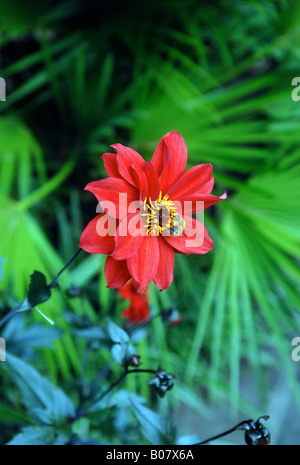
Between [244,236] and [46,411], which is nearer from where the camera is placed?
[46,411]

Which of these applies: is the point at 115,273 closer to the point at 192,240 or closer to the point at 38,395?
the point at 192,240

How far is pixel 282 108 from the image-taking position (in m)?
1.20

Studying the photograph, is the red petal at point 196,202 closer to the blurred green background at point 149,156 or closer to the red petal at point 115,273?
the red petal at point 115,273

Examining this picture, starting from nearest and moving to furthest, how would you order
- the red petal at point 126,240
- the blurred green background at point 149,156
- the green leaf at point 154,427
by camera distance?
the red petal at point 126,240 < the green leaf at point 154,427 < the blurred green background at point 149,156

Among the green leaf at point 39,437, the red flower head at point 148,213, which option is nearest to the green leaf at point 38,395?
the green leaf at point 39,437

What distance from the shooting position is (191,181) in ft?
1.25

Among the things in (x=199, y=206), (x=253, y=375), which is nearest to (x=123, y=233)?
(x=199, y=206)

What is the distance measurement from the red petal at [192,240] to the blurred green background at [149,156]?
268 millimetres

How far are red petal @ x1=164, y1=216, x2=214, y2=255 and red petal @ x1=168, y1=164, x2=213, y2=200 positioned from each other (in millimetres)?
24

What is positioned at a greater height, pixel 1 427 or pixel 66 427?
pixel 1 427

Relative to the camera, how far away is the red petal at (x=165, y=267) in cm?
37

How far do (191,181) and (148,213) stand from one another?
0.05m
